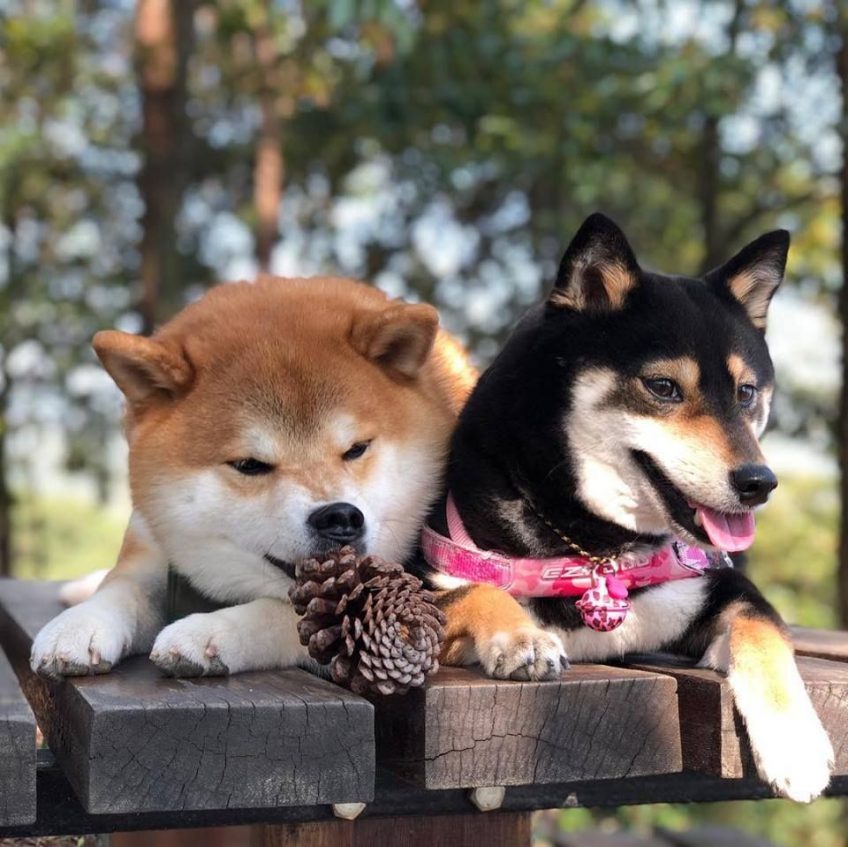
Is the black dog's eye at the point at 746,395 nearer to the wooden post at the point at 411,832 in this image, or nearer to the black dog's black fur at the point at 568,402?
the black dog's black fur at the point at 568,402

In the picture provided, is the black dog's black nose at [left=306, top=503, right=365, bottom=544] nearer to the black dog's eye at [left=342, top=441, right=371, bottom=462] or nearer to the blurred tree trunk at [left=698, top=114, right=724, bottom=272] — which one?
the black dog's eye at [left=342, top=441, right=371, bottom=462]

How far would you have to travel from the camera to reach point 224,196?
1295 centimetres

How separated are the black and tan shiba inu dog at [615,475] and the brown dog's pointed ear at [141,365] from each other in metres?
0.64

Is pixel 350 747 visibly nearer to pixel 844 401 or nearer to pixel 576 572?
pixel 576 572

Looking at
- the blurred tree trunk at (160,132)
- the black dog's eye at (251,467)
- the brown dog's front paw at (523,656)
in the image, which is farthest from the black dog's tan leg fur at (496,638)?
the blurred tree trunk at (160,132)

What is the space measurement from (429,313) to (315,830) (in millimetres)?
1080

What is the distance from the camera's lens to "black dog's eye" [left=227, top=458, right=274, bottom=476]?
7.81 ft

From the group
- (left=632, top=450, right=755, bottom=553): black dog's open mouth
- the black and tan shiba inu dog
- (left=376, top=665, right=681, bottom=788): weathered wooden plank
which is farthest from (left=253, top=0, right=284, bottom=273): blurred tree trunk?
(left=376, top=665, right=681, bottom=788): weathered wooden plank

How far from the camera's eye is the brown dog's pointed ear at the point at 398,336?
2.49 m

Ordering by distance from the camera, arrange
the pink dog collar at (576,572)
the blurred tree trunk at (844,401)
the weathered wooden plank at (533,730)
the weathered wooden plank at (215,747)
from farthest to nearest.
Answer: the blurred tree trunk at (844,401)
the pink dog collar at (576,572)
the weathered wooden plank at (533,730)
the weathered wooden plank at (215,747)

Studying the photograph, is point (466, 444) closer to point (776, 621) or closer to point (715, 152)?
point (776, 621)

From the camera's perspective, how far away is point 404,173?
31.7ft

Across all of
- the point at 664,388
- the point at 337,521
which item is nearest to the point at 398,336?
the point at 337,521

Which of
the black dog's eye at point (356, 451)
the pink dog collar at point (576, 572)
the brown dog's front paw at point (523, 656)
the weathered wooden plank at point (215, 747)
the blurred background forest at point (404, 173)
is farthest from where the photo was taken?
the blurred background forest at point (404, 173)
